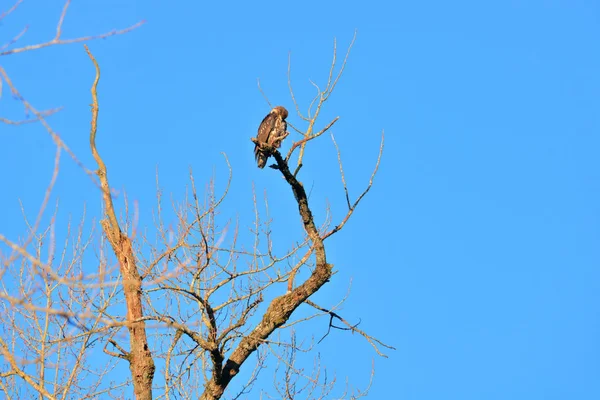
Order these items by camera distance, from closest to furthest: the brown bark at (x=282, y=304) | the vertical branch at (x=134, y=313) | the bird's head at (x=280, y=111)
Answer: the vertical branch at (x=134, y=313) < the brown bark at (x=282, y=304) < the bird's head at (x=280, y=111)

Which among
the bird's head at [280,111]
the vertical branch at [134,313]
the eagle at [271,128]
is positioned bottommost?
the vertical branch at [134,313]

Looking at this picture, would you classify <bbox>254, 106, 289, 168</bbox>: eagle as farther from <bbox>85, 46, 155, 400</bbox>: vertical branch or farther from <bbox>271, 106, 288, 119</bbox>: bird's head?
<bbox>85, 46, 155, 400</bbox>: vertical branch

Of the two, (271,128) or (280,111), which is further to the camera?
(280,111)

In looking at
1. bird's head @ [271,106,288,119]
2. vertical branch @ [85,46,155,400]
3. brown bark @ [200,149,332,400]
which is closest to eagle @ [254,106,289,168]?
bird's head @ [271,106,288,119]

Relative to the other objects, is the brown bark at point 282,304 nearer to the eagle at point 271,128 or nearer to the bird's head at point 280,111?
the eagle at point 271,128

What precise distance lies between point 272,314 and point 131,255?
117 cm

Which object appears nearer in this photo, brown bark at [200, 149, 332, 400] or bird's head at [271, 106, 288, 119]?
brown bark at [200, 149, 332, 400]

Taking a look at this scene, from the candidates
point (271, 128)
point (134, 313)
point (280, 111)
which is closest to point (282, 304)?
point (134, 313)

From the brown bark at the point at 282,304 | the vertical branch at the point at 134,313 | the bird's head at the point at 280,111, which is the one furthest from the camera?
the bird's head at the point at 280,111

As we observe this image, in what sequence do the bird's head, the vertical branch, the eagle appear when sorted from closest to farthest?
the vertical branch
the eagle
the bird's head

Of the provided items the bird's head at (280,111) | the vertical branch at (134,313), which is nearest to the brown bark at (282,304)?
the vertical branch at (134,313)

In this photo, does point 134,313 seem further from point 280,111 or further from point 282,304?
point 280,111

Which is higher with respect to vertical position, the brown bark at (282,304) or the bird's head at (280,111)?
the bird's head at (280,111)

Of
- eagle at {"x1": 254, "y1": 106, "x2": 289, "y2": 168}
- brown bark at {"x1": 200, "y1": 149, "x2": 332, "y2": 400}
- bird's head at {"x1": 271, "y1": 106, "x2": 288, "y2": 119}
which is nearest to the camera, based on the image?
brown bark at {"x1": 200, "y1": 149, "x2": 332, "y2": 400}
